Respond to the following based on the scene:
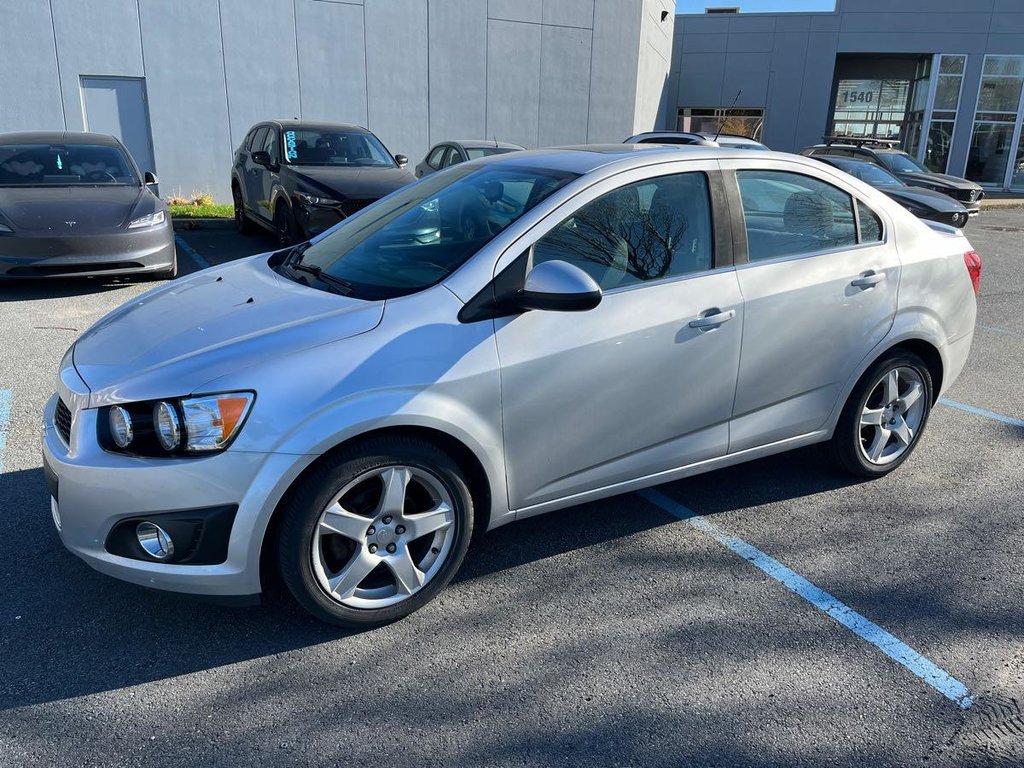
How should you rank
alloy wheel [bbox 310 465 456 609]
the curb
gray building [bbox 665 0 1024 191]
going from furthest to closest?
gray building [bbox 665 0 1024 191] < the curb < alloy wheel [bbox 310 465 456 609]

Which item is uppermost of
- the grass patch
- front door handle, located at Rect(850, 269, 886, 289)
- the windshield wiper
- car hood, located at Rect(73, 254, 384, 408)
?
the windshield wiper

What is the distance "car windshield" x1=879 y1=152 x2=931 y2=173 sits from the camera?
56.4 ft

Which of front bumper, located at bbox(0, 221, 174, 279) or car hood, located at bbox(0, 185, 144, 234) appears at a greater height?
car hood, located at bbox(0, 185, 144, 234)

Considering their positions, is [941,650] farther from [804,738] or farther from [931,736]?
[804,738]

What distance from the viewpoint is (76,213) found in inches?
310

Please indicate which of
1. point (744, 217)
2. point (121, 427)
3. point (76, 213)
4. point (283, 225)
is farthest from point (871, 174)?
point (121, 427)

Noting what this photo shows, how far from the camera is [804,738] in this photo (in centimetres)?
253

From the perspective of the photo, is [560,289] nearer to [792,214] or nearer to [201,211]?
[792,214]

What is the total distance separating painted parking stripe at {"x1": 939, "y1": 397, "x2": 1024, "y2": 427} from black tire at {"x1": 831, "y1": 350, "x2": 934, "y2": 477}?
129cm

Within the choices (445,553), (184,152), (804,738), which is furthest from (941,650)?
(184,152)

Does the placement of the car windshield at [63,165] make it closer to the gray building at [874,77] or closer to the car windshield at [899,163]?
the car windshield at [899,163]

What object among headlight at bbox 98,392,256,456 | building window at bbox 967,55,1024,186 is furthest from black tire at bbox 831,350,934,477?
building window at bbox 967,55,1024,186

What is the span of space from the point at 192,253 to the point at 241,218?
5.49ft

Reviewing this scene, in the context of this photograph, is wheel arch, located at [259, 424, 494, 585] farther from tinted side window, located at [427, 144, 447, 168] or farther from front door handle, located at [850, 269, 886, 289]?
tinted side window, located at [427, 144, 447, 168]
